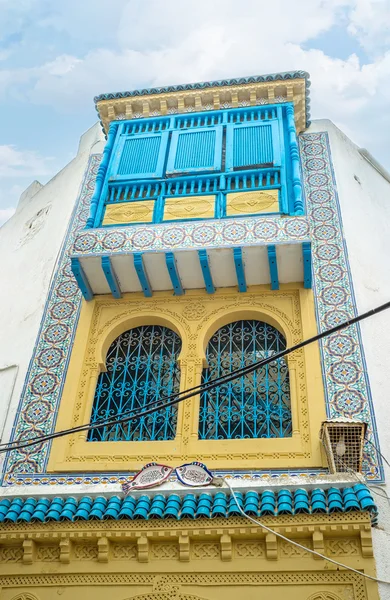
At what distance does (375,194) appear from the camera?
10.3 metres

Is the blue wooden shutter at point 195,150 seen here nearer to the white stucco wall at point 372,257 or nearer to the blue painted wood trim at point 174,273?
the blue painted wood trim at point 174,273

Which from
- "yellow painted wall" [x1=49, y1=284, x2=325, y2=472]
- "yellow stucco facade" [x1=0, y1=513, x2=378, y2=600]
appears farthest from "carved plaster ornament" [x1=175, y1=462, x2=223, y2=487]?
"yellow painted wall" [x1=49, y1=284, x2=325, y2=472]

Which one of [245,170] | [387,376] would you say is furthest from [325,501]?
[245,170]

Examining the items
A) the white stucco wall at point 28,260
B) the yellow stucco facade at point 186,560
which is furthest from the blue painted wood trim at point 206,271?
the yellow stucco facade at point 186,560

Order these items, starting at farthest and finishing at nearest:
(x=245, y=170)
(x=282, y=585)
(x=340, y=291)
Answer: (x=245, y=170), (x=340, y=291), (x=282, y=585)

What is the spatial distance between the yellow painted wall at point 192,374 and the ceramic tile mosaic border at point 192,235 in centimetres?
73

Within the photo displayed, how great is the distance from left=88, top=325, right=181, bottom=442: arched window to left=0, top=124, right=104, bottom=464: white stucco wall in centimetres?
108

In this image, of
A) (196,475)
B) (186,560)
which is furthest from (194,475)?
(186,560)

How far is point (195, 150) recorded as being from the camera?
941 centimetres

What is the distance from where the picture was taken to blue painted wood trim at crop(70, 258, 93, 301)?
8148 millimetres

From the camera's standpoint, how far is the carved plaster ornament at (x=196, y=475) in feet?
19.7

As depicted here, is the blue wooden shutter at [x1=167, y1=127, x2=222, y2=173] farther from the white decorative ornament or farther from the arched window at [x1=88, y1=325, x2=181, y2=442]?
the white decorative ornament

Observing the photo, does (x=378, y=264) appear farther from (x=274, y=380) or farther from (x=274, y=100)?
(x=274, y=100)

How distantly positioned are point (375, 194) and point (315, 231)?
6.52 feet
